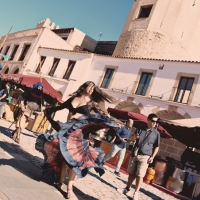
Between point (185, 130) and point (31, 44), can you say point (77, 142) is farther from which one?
point (31, 44)

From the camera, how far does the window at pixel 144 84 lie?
16.4 metres

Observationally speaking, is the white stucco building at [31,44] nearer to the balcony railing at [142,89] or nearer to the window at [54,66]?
the window at [54,66]

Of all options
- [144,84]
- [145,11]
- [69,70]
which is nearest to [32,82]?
[144,84]

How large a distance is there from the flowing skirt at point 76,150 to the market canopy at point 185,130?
134 inches

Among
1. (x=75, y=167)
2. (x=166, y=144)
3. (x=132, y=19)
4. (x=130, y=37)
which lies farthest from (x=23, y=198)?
(x=132, y=19)

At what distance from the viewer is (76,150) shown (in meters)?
3.12

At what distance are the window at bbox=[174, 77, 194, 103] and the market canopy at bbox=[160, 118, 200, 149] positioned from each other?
830 cm

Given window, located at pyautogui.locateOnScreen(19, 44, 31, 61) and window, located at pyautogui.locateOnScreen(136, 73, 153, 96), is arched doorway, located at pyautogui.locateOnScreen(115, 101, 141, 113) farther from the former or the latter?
window, located at pyautogui.locateOnScreen(19, 44, 31, 61)

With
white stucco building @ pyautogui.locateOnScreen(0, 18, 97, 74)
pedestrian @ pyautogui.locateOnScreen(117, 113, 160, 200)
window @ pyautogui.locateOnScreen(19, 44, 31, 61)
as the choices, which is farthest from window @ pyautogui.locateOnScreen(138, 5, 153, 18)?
pedestrian @ pyautogui.locateOnScreen(117, 113, 160, 200)

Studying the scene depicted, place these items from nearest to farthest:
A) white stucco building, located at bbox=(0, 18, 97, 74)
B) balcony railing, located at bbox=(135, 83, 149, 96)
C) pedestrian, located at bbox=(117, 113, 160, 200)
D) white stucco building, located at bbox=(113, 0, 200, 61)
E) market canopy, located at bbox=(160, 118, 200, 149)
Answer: pedestrian, located at bbox=(117, 113, 160, 200) < market canopy, located at bbox=(160, 118, 200, 149) < balcony railing, located at bbox=(135, 83, 149, 96) < white stucco building, located at bbox=(113, 0, 200, 61) < white stucco building, located at bbox=(0, 18, 97, 74)

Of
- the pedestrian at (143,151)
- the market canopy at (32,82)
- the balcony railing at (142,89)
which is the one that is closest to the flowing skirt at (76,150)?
the pedestrian at (143,151)

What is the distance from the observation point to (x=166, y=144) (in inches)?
553

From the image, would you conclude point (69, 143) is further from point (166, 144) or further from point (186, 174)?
point (166, 144)

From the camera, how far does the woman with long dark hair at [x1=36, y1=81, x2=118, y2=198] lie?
10.0 ft
